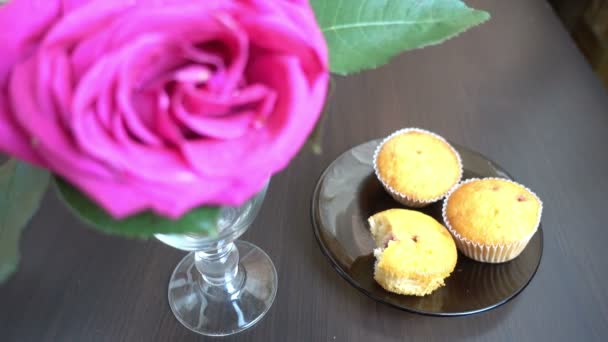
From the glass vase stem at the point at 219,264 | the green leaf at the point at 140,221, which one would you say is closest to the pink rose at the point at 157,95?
the green leaf at the point at 140,221

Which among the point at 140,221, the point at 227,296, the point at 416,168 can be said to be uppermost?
the point at 140,221

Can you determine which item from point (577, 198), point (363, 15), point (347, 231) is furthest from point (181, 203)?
point (577, 198)

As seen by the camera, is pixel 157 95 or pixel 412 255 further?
pixel 412 255

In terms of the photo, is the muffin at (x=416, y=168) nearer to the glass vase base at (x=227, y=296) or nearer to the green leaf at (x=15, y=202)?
the glass vase base at (x=227, y=296)

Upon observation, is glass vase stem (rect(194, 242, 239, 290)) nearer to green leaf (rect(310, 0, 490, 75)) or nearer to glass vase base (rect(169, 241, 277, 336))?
glass vase base (rect(169, 241, 277, 336))

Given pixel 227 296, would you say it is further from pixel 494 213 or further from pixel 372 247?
pixel 494 213

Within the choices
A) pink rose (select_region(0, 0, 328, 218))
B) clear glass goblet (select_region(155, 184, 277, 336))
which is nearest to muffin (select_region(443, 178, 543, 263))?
clear glass goblet (select_region(155, 184, 277, 336))

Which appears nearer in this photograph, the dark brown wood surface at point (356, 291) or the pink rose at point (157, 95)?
the pink rose at point (157, 95)

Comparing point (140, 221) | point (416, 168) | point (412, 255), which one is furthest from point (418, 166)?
point (140, 221)
